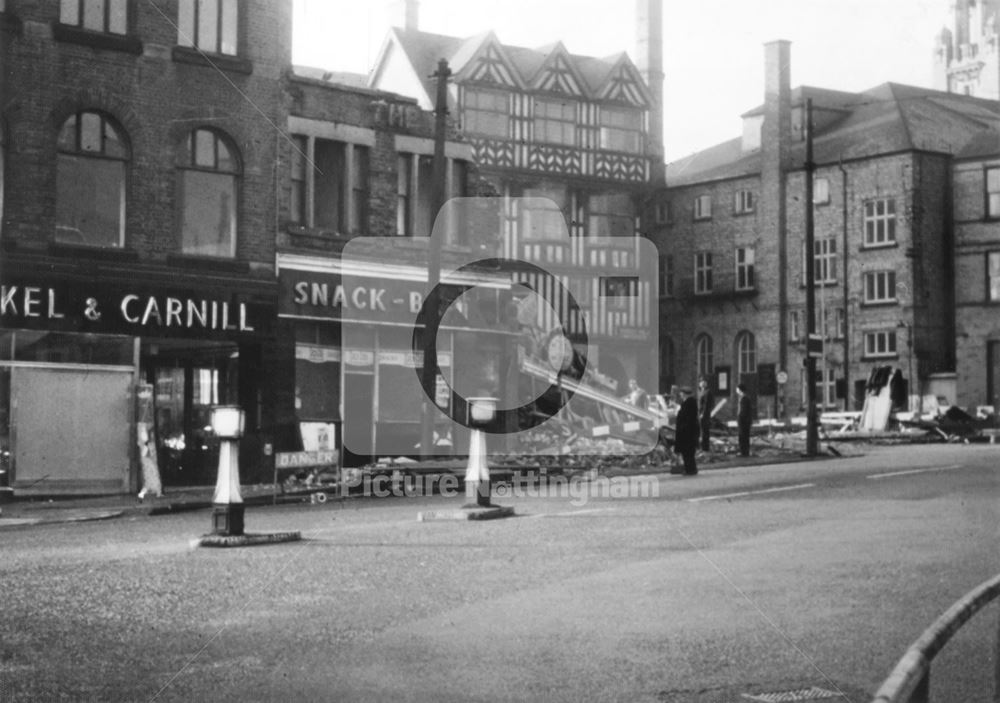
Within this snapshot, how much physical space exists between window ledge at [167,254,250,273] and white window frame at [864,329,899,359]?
35588mm

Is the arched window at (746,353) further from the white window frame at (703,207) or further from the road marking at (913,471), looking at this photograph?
the road marking at (913,471)

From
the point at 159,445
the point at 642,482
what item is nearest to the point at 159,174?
the point at 159,445

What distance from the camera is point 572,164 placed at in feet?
147

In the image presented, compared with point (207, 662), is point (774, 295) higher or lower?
higher

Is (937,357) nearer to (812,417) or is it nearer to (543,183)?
(543,183)

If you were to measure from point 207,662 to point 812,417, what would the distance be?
26.8m

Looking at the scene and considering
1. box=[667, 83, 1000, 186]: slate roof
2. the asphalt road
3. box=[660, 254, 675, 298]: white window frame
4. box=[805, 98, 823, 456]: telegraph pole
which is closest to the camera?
the asphalt road

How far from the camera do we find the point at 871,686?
6.72 m

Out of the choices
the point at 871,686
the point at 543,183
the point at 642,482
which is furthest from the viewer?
the point at 543,183

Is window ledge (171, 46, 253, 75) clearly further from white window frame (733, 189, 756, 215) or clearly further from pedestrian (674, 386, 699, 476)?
white window frame (733, 189, 756, 215)

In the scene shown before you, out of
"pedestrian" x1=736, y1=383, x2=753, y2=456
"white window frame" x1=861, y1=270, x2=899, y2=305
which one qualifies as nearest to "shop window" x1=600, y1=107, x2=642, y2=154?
"white window frame" x1=861, y1=270, x2=899, y2=305

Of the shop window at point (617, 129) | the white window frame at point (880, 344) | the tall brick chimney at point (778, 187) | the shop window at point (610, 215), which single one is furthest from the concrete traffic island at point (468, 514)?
the white window frame at point (880, 344)

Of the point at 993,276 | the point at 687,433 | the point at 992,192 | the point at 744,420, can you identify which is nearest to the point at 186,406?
the point at 687,433

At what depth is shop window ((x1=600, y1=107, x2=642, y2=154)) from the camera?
45.5m
